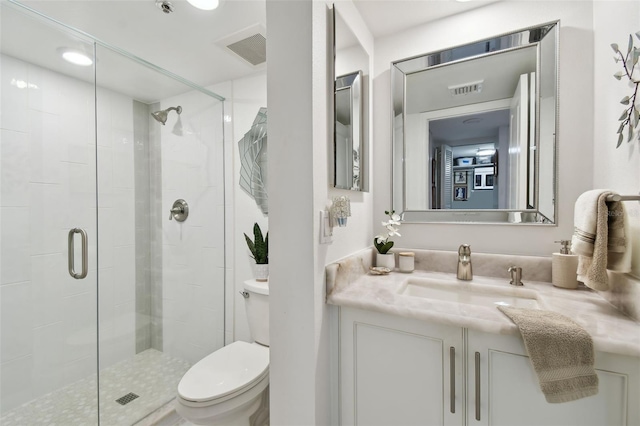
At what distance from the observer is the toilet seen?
3.79 feet

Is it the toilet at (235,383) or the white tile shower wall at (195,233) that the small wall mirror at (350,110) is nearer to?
the toilet at (235,383)

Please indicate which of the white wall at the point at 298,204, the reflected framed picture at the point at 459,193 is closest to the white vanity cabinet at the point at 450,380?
the white wall at the point at 298,204

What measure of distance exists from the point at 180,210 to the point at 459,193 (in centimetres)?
199

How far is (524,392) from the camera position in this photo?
77 cm

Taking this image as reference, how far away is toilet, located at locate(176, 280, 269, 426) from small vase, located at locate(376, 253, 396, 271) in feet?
2.34

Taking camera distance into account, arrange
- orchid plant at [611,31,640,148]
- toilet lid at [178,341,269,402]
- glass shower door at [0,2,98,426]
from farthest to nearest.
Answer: glass shower door at [0,2,98,426] < toilet lid at [178,341,269,402] < orchid plant at [611,31,640,148]

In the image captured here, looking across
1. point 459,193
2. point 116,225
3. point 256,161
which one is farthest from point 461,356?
point 116,225

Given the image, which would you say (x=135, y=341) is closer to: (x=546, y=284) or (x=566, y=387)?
(x=566, y=387)

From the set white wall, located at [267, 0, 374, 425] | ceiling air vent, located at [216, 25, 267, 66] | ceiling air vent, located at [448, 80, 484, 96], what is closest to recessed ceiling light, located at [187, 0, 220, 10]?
ceiling air vent, located at [216, 25, 267, 66]

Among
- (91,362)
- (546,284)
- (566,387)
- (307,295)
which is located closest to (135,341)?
(91,362)

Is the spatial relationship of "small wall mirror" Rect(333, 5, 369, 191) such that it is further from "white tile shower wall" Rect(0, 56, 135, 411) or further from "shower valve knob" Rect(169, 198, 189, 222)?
"white tile shower wall" Rect(0, 56, 135, 411)

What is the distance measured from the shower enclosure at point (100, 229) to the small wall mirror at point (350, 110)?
119 cm

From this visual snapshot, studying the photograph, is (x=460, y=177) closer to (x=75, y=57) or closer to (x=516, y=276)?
(x=516, y=276)

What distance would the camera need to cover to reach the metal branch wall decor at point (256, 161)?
1883 millimetres
